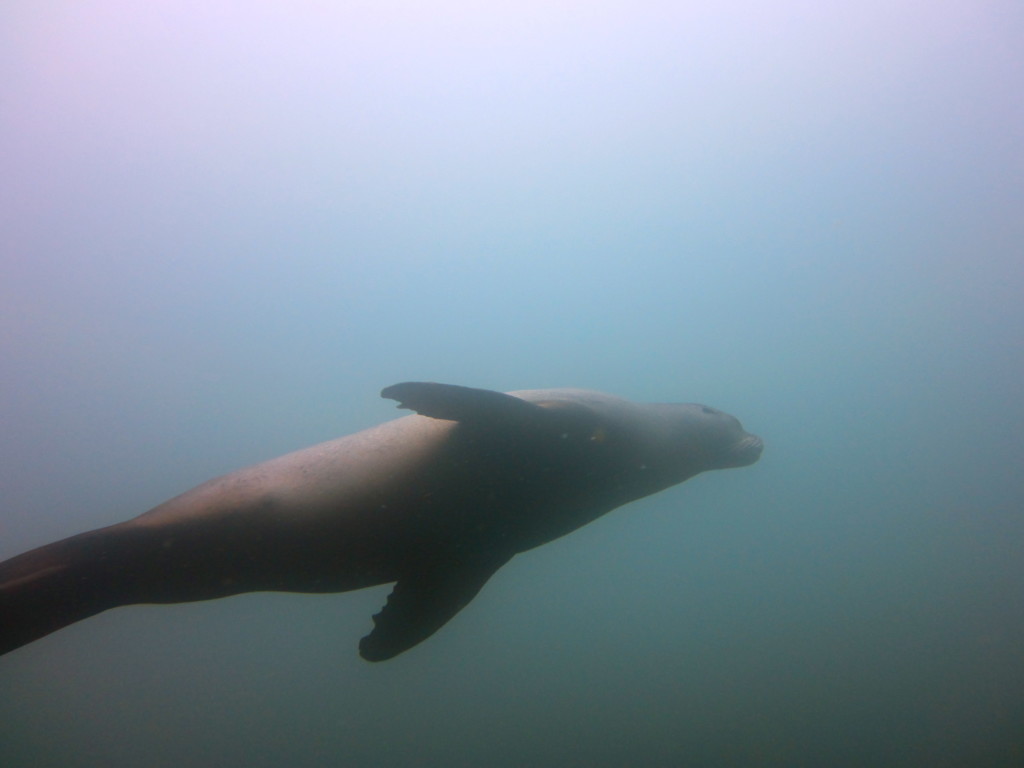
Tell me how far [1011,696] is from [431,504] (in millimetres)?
28155

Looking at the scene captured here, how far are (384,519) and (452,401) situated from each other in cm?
79

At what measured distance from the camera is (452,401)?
9.14ft

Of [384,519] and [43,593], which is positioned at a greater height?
[43,593]

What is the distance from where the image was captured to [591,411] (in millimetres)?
3500

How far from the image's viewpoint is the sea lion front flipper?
343 cm

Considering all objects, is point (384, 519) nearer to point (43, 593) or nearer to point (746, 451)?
point (43, 593)

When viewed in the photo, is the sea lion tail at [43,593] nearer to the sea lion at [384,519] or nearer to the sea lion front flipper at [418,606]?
the sea lion at [384,519]

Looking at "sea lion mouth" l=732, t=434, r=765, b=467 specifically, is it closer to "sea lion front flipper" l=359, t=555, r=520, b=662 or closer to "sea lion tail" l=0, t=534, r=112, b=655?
"sea lion front flipper" l=359, t=555, r=520, b=662

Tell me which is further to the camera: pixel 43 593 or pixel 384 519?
pixel 384 519

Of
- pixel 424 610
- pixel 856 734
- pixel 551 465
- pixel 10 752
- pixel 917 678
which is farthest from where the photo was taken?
pixel 917 678

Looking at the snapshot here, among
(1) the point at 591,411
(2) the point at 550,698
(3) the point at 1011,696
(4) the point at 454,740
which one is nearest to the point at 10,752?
(4) the point at 454,740

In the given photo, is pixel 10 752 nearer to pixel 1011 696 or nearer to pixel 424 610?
pixel 424 610

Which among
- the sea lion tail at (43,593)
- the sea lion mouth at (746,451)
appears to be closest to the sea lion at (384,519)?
the sea lion tail at (43,593)

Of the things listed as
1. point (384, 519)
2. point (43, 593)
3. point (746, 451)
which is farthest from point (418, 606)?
point (746, 451)
